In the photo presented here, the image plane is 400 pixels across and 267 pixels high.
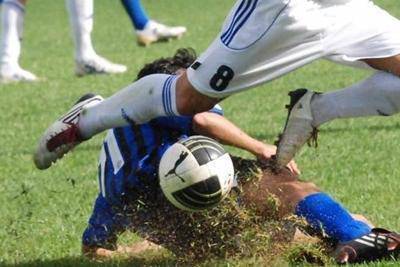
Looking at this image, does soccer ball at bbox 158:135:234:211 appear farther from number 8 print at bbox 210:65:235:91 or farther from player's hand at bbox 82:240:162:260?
player's hand at bbox 82:240:162:260

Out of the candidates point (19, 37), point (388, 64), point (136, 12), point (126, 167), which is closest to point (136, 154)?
point (126, 167)

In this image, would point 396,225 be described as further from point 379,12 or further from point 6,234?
point 6,234

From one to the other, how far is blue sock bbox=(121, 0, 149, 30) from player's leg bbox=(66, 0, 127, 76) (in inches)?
46.8

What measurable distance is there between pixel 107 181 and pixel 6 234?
67 centimetres

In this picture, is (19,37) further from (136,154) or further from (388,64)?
(388,64)

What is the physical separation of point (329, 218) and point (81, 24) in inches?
236

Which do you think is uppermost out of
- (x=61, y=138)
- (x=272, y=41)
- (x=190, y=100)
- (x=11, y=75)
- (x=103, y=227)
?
(x=272, y=41)

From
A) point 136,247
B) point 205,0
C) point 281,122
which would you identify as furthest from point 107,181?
point 205,0

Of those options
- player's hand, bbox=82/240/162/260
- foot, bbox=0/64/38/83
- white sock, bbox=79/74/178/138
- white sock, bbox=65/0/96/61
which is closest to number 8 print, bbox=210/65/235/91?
white sock, bbox=79/74/178/138

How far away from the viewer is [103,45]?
13.3m

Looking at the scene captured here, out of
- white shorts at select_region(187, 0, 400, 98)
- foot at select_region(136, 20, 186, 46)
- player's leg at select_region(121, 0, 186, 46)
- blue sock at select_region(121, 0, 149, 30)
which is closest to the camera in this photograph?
white shorts at select_region(187, 0, 400, 98)

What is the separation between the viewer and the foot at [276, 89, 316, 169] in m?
4.81

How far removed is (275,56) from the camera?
Result: 14.5ft

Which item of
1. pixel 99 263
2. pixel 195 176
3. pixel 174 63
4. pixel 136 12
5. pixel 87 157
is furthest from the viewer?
pixel 136 12
